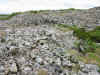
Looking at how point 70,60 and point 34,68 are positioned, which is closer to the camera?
point 34,68

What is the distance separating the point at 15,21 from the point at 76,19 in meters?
20.6

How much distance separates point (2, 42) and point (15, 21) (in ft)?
88.7

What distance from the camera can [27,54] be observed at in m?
13.4

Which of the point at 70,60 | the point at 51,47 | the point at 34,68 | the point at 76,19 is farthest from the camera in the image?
the point at 76,19

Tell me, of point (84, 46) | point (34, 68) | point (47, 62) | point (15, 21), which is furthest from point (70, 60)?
point (15, 21)

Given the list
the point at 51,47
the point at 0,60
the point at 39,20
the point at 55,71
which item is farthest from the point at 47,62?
the point at 39,20

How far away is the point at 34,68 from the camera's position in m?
11.2

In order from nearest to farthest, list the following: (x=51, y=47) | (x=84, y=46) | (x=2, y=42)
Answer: (x=51, y=47), (x=2, y=42), (x=84, y=46)

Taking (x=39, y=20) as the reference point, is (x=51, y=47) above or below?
below

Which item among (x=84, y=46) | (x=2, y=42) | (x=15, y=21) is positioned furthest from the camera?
(x=15, y=21)

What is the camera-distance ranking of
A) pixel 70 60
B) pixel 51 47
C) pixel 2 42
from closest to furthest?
pixel 70 60, pixel 51 47, pixel 2 42

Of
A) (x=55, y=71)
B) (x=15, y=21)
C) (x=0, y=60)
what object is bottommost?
(x=55, y=71)

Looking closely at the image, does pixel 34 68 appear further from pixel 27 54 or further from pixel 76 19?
pixel 76 19

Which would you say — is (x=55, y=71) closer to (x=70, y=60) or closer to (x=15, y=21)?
(x=70, y=60)
